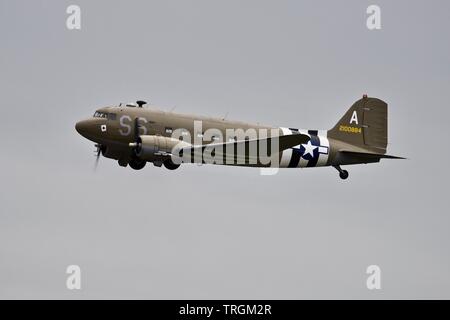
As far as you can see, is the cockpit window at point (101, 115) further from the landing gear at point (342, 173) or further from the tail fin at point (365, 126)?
the landing gear at point (342, 173)

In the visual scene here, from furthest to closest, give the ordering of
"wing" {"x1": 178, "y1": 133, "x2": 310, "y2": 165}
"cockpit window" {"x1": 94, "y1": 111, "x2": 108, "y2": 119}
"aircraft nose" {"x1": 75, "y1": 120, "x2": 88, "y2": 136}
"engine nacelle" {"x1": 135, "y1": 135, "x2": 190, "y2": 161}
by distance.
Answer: "cockpit window" {"x1": 94, "y1": 111, "x2": 108, "y2": 119} < "aircraft nose" {"x1": 75, "y1": 120, "x2": 88, "y2": 136} < "wing" {"x1": 178, "y1": 133, "x2": 310, "y2": 165} < "engine nacelle" {"x1": 135, "y1": 135, "x2": 190, "y2": 161}

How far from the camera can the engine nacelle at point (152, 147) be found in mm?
33531

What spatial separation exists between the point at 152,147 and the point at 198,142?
2.19m

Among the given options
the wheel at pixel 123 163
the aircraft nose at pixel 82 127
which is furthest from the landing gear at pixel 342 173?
the aircraft nose at pixel 82 127

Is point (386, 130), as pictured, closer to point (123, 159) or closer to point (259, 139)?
point (259, 139)

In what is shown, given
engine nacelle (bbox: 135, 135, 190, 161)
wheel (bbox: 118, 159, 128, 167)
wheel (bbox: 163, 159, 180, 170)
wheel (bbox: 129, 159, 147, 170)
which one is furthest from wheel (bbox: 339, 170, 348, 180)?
wheel (bbox: 118, 159, 128, 167)

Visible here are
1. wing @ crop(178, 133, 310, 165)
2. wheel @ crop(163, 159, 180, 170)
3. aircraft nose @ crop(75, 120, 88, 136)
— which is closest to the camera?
wing @ crop(178, 133, 310, 165)

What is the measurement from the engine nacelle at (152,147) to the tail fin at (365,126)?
8.14 m

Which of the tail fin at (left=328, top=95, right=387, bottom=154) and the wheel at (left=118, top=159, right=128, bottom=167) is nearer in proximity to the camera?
the wheel at (left=118, top=159, right=128, bottom=167)

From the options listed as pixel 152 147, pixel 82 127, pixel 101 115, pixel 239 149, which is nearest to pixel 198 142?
pixel 239 149

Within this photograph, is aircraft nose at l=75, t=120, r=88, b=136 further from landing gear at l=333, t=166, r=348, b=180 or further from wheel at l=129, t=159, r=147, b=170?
landing gear at l=333, t=166, r=348, b=180

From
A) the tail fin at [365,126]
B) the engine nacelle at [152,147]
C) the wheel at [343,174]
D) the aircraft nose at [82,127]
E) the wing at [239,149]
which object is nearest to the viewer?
the engine nacelle at [152,147]

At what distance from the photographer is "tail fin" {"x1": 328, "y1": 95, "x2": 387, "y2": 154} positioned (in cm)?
3894

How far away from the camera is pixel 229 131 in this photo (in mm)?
35938
